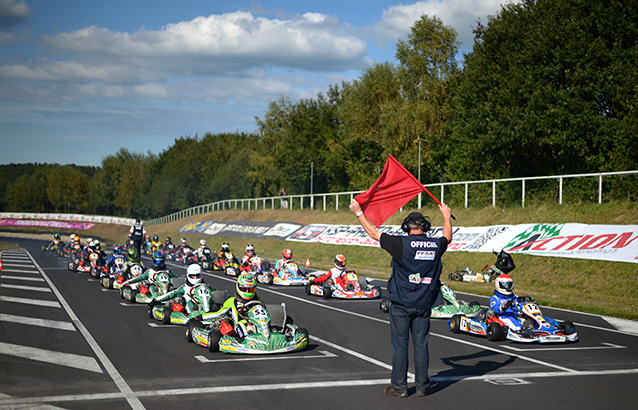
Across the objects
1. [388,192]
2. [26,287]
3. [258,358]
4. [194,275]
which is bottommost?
[26,287]

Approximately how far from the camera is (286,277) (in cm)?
2386

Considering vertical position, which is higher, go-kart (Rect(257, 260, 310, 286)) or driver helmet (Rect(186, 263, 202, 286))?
driver helmet (Rect(186, 263, 202, 286))

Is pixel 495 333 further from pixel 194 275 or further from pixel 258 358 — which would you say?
pixel 194 275

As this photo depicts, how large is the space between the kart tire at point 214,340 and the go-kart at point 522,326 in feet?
17.2

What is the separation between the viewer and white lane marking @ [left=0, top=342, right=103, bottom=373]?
382 inches

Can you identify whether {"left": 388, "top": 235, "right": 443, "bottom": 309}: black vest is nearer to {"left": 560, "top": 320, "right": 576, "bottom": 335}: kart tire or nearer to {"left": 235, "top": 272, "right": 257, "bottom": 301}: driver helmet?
{"left": 235, "top": 272, "right": 257, "bottom": 301}: driver helmet

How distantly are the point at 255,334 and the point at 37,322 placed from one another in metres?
6.14

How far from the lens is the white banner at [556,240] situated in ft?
68.1

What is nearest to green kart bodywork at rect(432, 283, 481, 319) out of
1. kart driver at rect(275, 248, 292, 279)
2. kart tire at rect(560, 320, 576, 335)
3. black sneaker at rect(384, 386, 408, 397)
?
kart tire at rect(560, 320, 576, 335)

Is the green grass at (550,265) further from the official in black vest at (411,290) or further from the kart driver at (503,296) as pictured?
the official in black vest at (411,290)

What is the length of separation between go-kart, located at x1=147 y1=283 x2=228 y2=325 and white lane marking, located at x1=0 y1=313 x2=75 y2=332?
200 cm

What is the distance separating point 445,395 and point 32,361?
640 cm

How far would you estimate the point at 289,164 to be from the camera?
242 ft

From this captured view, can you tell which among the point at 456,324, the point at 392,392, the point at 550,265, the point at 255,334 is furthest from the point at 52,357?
the point at 550,265
